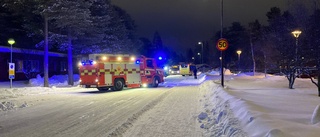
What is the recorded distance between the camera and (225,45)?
70.1 feet

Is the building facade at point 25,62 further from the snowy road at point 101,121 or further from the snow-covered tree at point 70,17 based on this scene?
the snowy road at point 101,121

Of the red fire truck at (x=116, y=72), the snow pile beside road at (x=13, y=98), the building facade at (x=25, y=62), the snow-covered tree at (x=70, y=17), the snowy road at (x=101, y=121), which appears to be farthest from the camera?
the building facade at (x=25, y=62)

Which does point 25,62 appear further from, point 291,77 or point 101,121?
point 101,121

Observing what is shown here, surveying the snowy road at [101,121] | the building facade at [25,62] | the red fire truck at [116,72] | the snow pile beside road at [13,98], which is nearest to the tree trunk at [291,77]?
the snowy road at [101,121]

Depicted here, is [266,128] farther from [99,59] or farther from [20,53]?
[20,53]

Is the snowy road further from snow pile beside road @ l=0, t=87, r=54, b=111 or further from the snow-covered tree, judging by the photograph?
the snow-covered tree

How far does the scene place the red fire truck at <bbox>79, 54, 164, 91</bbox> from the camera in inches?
947

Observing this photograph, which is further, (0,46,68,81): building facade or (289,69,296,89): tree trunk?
(0,46,68,81): building facade

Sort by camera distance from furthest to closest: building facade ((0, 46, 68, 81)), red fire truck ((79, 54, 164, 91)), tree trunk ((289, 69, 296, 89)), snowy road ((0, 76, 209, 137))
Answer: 1. building facade ((0, 46, 68, 81))
2. red fire truck ((79, 54, 164, 91))
3. tree trunk ((289, 69, 296, 89))
4. snowy road ((0, 76, 209, 137))

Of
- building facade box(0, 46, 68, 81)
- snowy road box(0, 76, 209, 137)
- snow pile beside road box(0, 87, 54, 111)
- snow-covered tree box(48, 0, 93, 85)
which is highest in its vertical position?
snow-covered tree box(48, 0, 93, 85)

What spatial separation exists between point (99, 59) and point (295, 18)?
1602 centimetres

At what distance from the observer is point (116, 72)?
82.6ft

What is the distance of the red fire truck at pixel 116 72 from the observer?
24061 millimetres

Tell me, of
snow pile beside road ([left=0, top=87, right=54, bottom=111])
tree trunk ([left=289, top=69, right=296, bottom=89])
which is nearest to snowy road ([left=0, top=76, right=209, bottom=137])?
snow pile beside road ([left=0, top=87, right=54, bottom=111])
